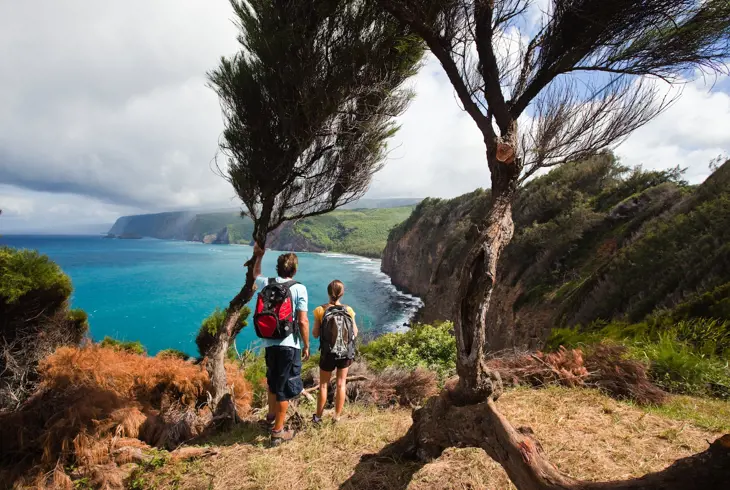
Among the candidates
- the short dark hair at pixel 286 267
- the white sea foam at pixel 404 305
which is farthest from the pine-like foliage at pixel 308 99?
the white sea foam at pixel 404 305

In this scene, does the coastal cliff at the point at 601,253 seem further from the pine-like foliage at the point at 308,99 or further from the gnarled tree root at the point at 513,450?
the pine-like foliage at the point at 308,99

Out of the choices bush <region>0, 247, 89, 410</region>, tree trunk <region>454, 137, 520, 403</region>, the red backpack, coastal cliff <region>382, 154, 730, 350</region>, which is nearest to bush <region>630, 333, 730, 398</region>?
coastal cliff <region>382, 154, 730, 350</region>

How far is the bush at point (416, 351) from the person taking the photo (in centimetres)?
774

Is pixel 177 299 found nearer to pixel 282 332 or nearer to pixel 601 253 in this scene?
pixel 601 253

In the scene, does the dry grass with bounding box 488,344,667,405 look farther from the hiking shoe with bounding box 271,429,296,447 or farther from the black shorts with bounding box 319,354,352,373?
the hiking shoe with bounding box 271,429,296,447

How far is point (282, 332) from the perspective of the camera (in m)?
3.69

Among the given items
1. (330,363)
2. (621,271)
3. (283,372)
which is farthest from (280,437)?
(621,271)

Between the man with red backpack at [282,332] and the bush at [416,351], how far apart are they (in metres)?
3.60

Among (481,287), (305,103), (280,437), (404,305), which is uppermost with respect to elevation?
(305,103)

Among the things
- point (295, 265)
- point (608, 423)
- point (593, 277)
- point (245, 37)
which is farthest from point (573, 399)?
point (593, 277)

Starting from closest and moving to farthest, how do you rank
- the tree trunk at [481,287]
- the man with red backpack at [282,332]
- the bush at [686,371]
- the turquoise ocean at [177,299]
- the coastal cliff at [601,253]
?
1. the tree trunk at [481,287]
2. the man with red backpack at [282,332]
3. the bush at [686,371]
4. the coastal cliff at [601,253]
5. the turquoise ocean at [177,299]

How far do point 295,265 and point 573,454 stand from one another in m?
3.19

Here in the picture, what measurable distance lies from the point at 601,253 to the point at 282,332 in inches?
752

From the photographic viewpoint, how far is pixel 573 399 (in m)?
4.30
